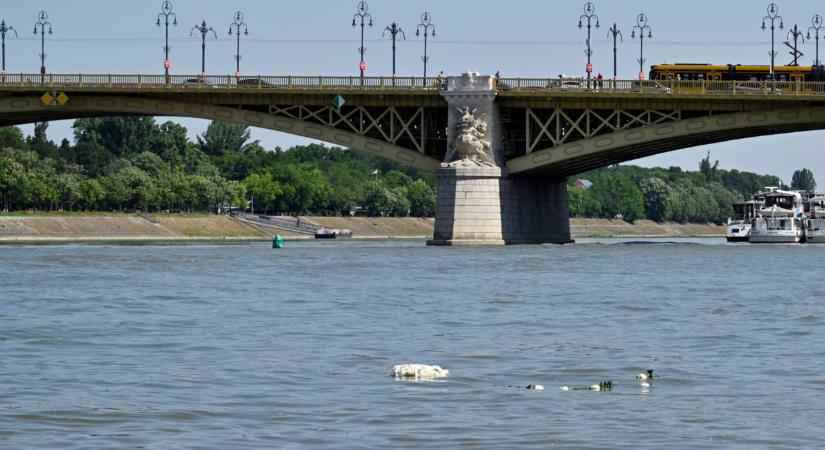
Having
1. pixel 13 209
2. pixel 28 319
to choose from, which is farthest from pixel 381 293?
pixel 13 209

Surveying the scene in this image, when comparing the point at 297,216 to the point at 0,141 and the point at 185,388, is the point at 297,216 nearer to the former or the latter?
the point at 0,141

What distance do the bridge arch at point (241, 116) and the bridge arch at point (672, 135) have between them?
6.91 metres

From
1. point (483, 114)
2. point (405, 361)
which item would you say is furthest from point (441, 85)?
point (405, 361)

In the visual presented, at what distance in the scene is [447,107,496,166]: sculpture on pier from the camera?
94000 millimetres

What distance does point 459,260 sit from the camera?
74.7 metres

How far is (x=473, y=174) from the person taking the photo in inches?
3720

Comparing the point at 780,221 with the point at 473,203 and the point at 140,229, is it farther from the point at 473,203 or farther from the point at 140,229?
the point at 140,229

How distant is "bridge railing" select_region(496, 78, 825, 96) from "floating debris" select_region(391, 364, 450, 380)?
66203 mm

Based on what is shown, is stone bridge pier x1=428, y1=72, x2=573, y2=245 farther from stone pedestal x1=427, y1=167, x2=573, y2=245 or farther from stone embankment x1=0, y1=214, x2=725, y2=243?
stone embankment x1=0, y1=214, x2=725, y2=243

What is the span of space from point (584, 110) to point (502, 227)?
8.41 m

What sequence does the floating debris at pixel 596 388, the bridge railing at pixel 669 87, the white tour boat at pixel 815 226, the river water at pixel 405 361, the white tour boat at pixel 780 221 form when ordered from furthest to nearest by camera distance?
the white tour boat at pixel 815 226
the white tour boat at pixel 780 221
the bridge railing at pixel 669 87
the floating debris at pixel 596 388
the river water at pixel 405 361

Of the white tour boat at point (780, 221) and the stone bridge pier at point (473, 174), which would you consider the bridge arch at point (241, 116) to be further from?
the white tour boat at point (780, 221)

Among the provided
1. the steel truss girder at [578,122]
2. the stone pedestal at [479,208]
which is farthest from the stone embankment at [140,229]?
the steel truss girder at [578,122]

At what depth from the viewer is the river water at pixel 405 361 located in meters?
20.1
